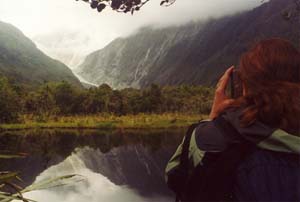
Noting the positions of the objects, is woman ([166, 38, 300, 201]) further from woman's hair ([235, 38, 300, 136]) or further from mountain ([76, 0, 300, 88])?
mountain ([76, 0, 300, 88])

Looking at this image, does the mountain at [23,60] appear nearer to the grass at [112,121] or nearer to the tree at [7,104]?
the grass at [112,121]

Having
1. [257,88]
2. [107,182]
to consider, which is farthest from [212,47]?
[257,88]

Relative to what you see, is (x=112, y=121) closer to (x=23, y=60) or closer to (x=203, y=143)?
(x=203, y=143)

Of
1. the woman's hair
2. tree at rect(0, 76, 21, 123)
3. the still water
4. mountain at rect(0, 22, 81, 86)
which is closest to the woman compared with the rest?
the woman's hair

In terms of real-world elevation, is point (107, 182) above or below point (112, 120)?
above

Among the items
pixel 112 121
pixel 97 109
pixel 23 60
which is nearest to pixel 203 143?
pixel 112 121

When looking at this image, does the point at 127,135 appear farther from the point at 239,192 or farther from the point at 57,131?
the point at 239,192
